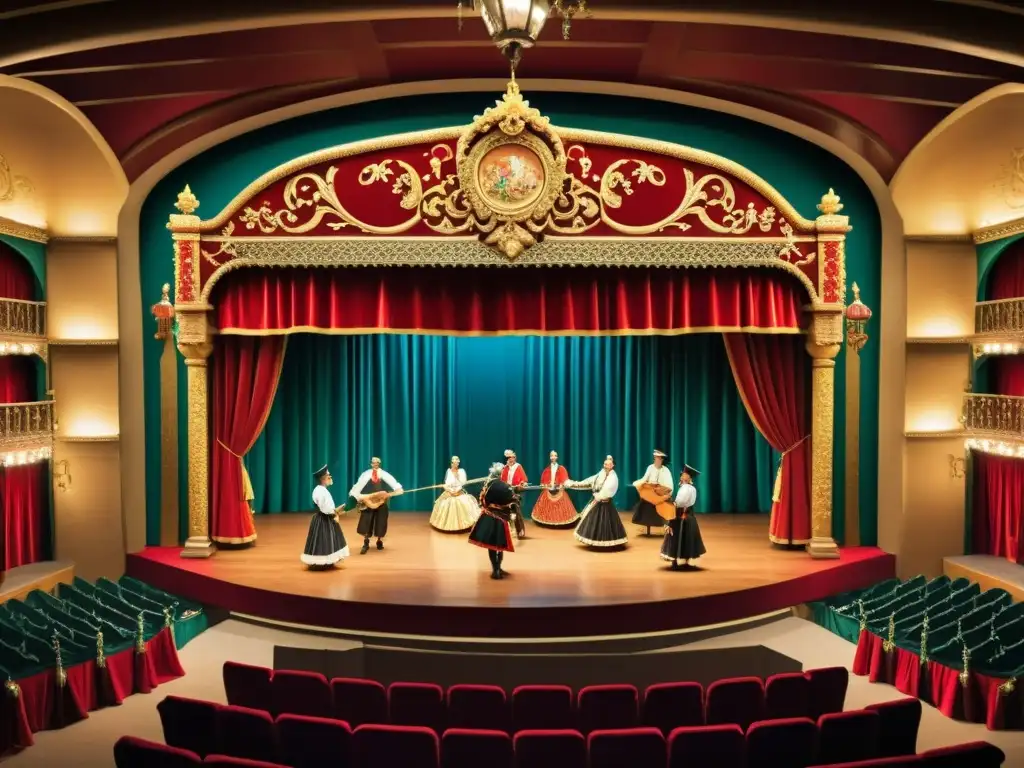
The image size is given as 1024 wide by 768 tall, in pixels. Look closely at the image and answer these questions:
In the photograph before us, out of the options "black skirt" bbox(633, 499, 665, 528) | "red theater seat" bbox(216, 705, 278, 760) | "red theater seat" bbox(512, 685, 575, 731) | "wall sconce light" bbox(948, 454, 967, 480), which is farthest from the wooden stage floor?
"red theater seat" bbox(216, 705, 278, 760)

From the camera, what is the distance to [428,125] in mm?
11438

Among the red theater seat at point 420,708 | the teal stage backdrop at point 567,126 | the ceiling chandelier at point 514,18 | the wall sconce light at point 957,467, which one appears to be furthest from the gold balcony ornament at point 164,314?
the wall sconce light at point 957,467

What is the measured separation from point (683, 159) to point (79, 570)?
29.0 ft

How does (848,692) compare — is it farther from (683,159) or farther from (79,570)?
(79,570)

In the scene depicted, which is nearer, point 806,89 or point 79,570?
point 806,89

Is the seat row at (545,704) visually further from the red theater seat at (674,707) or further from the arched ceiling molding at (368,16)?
the arched ceiling molding at (368,16)

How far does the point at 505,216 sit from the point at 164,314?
4.15m

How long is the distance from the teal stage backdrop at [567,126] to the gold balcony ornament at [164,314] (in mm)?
419

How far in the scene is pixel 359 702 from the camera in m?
6.64

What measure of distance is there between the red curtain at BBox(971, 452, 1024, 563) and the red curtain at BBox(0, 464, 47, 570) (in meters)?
11.4

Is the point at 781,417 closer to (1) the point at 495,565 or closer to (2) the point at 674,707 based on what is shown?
(1) the point at 495,565

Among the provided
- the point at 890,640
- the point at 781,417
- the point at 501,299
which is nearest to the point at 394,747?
the point at 890,640

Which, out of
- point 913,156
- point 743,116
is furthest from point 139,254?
point 913,156

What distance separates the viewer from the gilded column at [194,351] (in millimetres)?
10562
